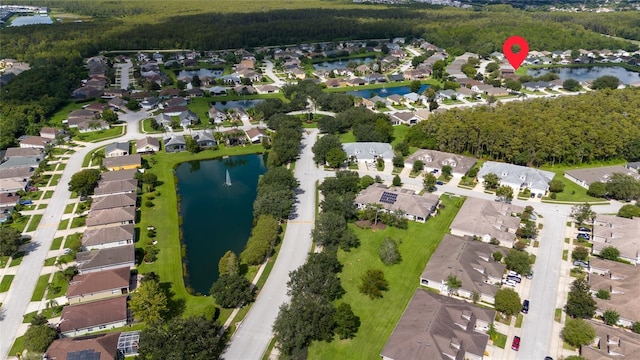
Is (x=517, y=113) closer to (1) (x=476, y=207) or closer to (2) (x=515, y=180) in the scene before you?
(2) (x=515, y=180)

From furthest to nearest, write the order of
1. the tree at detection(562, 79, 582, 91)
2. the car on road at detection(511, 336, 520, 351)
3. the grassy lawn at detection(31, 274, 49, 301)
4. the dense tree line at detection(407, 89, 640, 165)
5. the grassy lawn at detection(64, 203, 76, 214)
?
1. the tree at detection(562, 79, 582, 91)
2. the dense tree line at detection(407, 89, 640, 165)
3. the grassy lawn at detection(64, 203, 76, 214)
4. the grassy lawn at detection(31, 274, 49, 301)
5. the car on road at detection(511, 336, 520, 351)

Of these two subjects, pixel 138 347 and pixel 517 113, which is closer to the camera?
pixel 138 347

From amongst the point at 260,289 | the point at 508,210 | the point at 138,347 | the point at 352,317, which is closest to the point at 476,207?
the point at 508,210

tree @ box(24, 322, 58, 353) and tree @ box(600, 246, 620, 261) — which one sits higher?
tree @ box(600, 246, 620, 261)

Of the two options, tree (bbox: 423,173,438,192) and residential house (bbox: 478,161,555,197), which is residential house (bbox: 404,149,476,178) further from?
tree (bbox: 423,173,438,192)

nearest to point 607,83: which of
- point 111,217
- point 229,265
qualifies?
point 229,265

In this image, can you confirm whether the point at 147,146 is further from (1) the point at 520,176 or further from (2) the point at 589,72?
(2) the point at 589,72

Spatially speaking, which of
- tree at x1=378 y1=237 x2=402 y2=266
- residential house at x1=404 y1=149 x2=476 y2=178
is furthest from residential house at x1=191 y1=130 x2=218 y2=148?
tree at x1=378 y1=237 x2=402 y2=266
